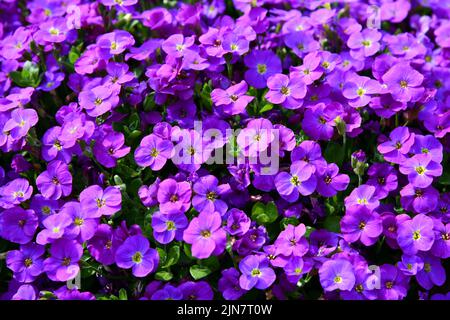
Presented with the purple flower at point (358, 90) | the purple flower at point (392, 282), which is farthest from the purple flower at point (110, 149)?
the purple flower at point (392, 282)

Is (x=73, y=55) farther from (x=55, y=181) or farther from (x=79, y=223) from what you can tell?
(x=79, y=223)

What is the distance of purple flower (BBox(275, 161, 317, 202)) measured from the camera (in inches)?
93.7

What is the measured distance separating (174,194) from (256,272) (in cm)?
44

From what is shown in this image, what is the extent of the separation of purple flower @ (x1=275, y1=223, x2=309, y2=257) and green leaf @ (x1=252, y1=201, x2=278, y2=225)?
95 millimetres

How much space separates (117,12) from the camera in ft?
10.5

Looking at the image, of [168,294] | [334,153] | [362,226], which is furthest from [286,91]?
[168,294]

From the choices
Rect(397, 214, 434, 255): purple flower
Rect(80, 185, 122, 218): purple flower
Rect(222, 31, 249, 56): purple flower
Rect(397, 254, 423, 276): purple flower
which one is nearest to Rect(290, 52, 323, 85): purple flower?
Rect(222, 31, 249, 56): purple flower

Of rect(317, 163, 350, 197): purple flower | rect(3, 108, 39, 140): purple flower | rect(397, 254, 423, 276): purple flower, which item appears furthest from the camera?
rect(3, 108, 39, 140): purple flower

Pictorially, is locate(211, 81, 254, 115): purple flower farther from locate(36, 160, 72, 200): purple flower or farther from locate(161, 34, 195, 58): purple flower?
locate(36, 160, 72, 200): purple flower

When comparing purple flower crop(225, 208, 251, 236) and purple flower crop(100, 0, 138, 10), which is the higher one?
purple flower crop(100, 0, 138, 10)

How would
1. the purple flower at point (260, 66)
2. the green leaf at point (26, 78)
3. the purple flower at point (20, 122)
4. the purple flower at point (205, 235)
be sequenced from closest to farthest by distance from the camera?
1. the purple flower at point (205, 235)
2. the purple flower at point (20, 122)
3. the purple flower at point (260, 66)
4. the green leaf at point (26, 78)

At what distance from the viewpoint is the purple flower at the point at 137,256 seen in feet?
7.43

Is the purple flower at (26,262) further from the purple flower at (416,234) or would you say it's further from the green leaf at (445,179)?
the green leaf at (445,179)

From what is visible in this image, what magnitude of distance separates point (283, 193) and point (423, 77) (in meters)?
0.90
